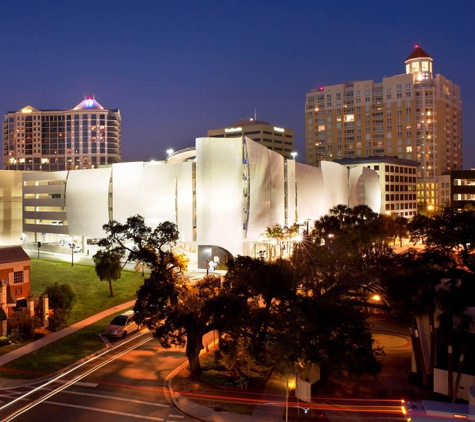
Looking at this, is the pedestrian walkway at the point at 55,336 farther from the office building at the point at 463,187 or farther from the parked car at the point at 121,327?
the office building at the point at 463,187

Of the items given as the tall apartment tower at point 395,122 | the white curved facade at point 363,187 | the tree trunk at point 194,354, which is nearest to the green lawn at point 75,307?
the tree trunk at point 194,354

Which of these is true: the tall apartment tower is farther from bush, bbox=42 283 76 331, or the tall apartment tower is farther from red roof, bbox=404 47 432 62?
bush, bbox=42 283 76 331

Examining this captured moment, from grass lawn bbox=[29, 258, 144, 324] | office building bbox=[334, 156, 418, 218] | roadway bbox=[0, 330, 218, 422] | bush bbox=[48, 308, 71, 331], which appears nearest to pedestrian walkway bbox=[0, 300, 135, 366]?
bush bbox=[48, 308, 71, 331]

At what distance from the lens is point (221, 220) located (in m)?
69.6

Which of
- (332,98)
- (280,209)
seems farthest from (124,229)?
(332,98)

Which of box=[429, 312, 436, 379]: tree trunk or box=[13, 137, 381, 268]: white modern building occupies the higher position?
box=[13, 137, 381, 268]: white modern building

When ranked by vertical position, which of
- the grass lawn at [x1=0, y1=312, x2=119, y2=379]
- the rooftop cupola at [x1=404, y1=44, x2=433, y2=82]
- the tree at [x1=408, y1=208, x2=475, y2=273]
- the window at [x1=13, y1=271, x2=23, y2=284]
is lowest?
the grass lawn at [x1=0, y1=312, x2=119, y2=379]

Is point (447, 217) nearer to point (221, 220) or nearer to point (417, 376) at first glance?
point (417, 376)

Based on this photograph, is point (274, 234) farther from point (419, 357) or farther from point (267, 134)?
point (267, 134)

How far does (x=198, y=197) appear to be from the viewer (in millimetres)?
70625

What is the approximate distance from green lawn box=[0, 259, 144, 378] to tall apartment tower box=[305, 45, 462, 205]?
12218 centimetres

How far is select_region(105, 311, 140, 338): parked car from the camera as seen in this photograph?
3400 cm

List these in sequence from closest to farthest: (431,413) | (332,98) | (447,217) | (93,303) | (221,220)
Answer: (431,413) → (447,217) → (93,303) → (221,220) → (332,98)

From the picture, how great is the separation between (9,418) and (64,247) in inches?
2643
